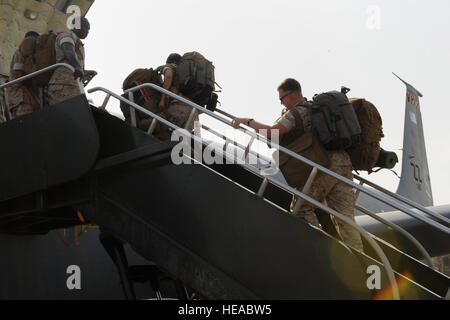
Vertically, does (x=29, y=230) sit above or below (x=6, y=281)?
above

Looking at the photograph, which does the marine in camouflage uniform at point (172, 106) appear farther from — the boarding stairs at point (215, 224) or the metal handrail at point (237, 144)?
the boarding stairs at point (215, 224)

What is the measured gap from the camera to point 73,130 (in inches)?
153

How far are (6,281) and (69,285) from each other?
836 millimetres

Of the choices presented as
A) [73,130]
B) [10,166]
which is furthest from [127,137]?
[10,166]

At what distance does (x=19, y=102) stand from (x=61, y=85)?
25.1 inches

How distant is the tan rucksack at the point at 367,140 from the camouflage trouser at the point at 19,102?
11.5ft

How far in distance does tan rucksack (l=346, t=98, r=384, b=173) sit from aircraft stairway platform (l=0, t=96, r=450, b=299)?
0.85m

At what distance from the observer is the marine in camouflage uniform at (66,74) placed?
4.77 metres

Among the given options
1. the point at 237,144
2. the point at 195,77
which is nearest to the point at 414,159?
the point at 195,77

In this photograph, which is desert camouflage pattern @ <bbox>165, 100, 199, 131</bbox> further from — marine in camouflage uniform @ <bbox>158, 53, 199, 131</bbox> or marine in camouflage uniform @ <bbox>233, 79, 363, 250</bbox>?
marine in camouflage uniform @ <bbox>233, 79, 363, 250</bbox>

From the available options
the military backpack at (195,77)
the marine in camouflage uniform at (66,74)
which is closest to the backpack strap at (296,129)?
the military backpack at (195,77)

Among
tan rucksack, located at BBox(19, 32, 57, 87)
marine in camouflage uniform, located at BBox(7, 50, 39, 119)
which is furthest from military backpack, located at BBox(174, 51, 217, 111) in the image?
marine in camouflage uniform, located at BBox(7, 50, 39, 119)

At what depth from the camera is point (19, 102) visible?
16.5ft
